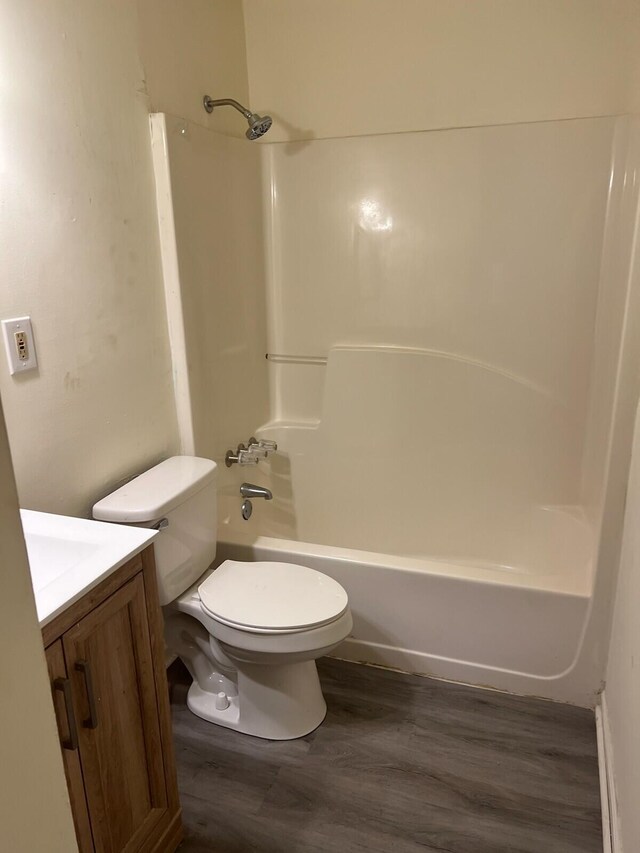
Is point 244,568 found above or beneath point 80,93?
beneath

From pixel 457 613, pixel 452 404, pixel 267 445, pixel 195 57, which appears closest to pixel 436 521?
pixel 452 404

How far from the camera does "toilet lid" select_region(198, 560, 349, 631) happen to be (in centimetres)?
163

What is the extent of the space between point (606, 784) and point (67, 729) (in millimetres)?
1306

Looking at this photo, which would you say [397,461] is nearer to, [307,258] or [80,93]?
[307,258]

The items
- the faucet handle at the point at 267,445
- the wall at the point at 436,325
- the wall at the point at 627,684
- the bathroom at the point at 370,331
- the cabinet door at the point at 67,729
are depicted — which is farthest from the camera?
the faucet handle at the point at 267,445

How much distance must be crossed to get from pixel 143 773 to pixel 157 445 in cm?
92

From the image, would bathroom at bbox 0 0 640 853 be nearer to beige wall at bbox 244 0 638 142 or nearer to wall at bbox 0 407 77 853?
beige wall at bbox 244 0 638 142

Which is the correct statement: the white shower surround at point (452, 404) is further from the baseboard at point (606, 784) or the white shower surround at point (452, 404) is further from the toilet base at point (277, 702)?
the toilet base at point (277, 702)

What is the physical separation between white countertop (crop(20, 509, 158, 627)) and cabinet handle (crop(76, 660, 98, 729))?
0.44 ft

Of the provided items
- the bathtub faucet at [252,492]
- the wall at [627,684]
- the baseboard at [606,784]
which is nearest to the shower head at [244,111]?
the bathtub faucet at [252,492]

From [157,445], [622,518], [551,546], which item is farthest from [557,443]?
[157,445]

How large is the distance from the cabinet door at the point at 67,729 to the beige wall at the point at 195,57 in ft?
4.84

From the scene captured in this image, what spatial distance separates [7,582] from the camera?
2.11ft

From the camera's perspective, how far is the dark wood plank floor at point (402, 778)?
→ 1.51 metres
